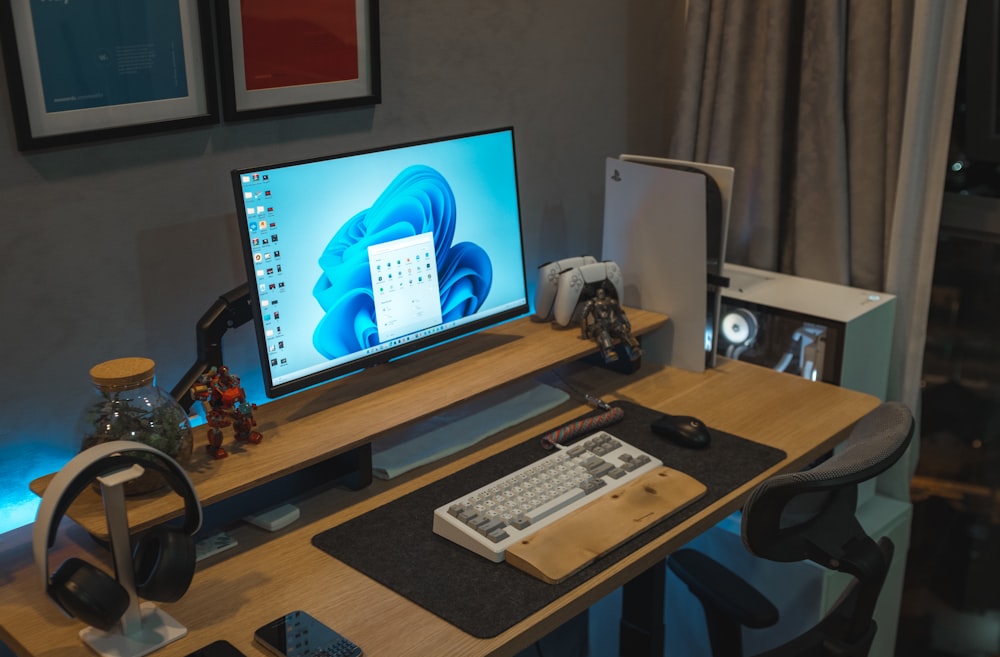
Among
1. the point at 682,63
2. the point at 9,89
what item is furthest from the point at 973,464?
the point at 9,89

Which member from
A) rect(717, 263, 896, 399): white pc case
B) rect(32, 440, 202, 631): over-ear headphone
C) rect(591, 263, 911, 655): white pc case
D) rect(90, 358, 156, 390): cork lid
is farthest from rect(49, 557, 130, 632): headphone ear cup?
rect(717, 263, 896, 399): white pc case

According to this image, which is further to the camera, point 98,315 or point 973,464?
point 973,464

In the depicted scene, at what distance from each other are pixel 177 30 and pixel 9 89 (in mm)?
280

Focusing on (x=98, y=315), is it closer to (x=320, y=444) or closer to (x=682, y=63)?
(x=320, y=444)

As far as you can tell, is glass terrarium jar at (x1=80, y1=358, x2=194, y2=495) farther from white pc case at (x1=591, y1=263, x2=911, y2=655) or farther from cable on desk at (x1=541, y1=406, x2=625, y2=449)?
white pc case at (x1=591, y1=263, x2=911, y2=655)

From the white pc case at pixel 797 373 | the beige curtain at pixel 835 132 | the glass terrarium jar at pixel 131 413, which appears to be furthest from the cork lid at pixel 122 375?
the beige curtain at pixel 835 132

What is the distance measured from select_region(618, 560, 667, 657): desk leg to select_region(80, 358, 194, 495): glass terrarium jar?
0.86 metres

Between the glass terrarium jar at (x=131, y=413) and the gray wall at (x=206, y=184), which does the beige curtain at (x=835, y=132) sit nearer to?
the gray wall at (x=206, y=184)

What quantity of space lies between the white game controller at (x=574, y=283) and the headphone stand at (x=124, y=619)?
37.7 inches

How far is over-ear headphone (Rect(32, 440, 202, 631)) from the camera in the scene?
3.83 feet

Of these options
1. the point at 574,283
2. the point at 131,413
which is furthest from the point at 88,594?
the point at 574,283

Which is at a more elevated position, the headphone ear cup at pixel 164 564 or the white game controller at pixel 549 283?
the white game controller at pixel 549 283

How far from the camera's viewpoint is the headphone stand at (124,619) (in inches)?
47.6

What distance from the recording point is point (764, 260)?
244cm
